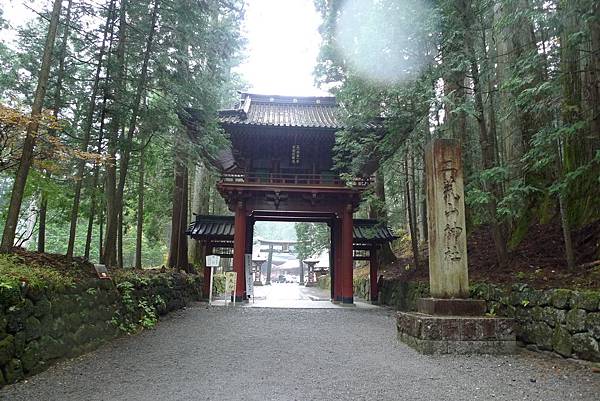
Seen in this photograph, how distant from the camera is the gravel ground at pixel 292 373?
11.2ft

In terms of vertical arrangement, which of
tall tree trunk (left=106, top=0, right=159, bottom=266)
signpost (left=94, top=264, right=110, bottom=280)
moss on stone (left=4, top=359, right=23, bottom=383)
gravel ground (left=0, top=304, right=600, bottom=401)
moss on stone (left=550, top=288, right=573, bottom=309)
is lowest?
gravel ground (left=0, top=304, right=600, bottom=401)

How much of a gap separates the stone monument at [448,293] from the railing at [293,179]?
594cm

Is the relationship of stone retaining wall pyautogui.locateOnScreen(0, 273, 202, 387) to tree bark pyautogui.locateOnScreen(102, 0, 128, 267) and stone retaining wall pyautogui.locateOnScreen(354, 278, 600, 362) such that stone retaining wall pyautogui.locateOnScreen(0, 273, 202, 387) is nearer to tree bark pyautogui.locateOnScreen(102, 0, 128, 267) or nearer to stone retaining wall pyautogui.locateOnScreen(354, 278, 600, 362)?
tree bark pyautogui.locateOnScreen(102, 0, 128, 267)

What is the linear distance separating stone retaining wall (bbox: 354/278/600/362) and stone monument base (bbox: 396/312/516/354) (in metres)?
0.33

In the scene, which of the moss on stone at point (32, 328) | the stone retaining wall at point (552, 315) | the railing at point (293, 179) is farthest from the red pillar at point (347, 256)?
the moss on stone at point (32, 328)

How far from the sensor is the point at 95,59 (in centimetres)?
770

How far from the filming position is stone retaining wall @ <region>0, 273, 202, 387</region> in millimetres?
3658

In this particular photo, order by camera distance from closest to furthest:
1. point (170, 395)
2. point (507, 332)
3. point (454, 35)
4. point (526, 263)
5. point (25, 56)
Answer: point (170, 395), point (507, 332), point (526, 263), point (454, 35), point (25, 56)

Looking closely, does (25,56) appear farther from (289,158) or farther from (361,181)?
(361,181)

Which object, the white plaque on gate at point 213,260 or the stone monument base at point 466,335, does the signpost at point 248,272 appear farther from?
the stone monument base at point 466,335

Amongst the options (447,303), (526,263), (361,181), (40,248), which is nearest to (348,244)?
(361,181)

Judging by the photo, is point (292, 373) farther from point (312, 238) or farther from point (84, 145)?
point (312, 238)

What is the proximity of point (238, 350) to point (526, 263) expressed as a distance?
499 centimetres

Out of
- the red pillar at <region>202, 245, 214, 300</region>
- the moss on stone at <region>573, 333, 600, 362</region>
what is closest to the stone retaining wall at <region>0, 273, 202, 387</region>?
the red pillar at <region>202, 245, 214, 300</region>
